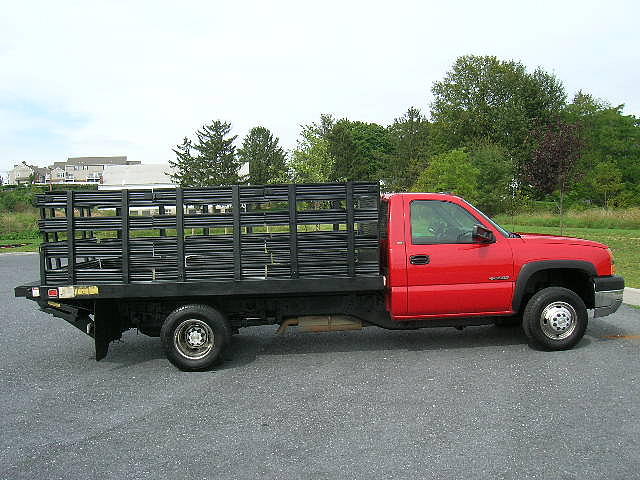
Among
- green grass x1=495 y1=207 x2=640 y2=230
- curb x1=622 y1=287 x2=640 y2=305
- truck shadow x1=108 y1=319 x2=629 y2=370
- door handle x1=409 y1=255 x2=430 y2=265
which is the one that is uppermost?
green grass x1=495 y1=207 x2=640 y2=230

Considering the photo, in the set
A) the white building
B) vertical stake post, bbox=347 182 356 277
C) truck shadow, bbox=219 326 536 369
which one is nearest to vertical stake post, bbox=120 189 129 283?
truck shadow, bbox=219 326 536 369

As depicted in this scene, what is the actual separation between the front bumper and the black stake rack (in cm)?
272

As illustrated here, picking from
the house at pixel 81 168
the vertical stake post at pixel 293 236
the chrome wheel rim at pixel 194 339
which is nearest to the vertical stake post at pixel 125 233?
the chrome wheel rim at pixel 194 339

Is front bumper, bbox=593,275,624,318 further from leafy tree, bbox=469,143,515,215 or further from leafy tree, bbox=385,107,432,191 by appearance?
leafy tree, bbox=385,107,432,191

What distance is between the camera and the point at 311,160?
36.2 m

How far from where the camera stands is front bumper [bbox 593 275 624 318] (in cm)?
700

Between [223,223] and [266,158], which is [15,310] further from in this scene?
[266,158]

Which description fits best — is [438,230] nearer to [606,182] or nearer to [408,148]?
[606,182]

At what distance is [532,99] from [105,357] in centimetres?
6265

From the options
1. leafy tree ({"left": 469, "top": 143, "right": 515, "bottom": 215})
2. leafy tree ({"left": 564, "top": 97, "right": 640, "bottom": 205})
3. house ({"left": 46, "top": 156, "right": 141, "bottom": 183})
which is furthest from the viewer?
house ({"left": 46, "top": 156, "right": 141, "bottom": 183})

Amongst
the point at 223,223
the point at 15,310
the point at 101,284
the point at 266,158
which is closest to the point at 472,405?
the point at 223,223

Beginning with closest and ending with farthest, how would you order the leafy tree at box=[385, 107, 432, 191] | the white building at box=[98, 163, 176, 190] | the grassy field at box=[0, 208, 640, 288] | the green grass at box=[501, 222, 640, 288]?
1. the green grass at box=[501, 222, 640, 288]
2. the grassy field at box=[0, 208, 640, 288]
3. the leafy tree at box=[385, 107, 432, 191]
4. the white building at box=[98, 163, 176, 190]

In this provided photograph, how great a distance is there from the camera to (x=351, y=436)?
15.3ft

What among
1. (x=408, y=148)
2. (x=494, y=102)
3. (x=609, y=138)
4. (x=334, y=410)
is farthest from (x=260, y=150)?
(x=334, y=410)
